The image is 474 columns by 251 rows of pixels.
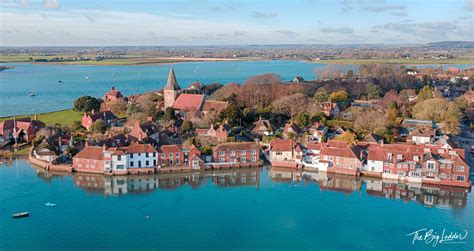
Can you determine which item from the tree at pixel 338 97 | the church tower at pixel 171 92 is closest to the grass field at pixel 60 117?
the church tower at pixel 171 92

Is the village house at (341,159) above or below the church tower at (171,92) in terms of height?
below

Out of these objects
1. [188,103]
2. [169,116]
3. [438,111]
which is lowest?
[169,116]

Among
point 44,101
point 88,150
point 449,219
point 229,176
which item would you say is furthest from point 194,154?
point 44,101

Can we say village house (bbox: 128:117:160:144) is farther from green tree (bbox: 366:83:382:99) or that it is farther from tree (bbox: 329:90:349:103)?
green tree (bbox: 366:83:382:99)

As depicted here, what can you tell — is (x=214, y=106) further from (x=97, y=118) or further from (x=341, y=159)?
(x=341, y=159)

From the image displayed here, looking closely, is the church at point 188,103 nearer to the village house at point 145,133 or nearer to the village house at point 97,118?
the village house at point 145,133

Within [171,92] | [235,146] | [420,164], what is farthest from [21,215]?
[171,92]
